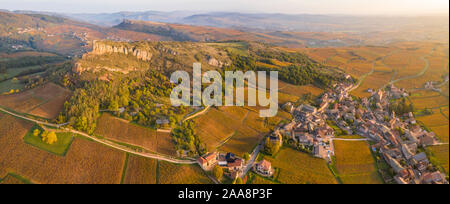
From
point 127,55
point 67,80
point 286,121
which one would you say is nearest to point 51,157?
point 67,80

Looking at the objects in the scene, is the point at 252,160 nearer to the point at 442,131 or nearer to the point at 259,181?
the point at 259,181

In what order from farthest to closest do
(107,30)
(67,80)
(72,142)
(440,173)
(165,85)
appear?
(107,30), (165,85), (67,80), (72,142), (440,173)

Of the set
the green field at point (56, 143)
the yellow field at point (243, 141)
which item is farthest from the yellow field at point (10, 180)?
the yellow field at point (243, 141)

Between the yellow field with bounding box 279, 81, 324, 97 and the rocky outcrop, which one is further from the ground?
the rocky outcrop

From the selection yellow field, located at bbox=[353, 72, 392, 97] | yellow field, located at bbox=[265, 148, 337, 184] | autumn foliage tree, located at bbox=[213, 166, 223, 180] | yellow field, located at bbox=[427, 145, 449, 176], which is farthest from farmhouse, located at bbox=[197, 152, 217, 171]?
yellow field, located at bbox=[353, 72, 392, 97]

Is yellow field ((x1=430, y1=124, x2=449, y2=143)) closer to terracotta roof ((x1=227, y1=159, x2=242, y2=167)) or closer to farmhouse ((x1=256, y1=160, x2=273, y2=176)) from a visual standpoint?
farmhouse ((x1=256, y1=160, x2=273, y2=176))
